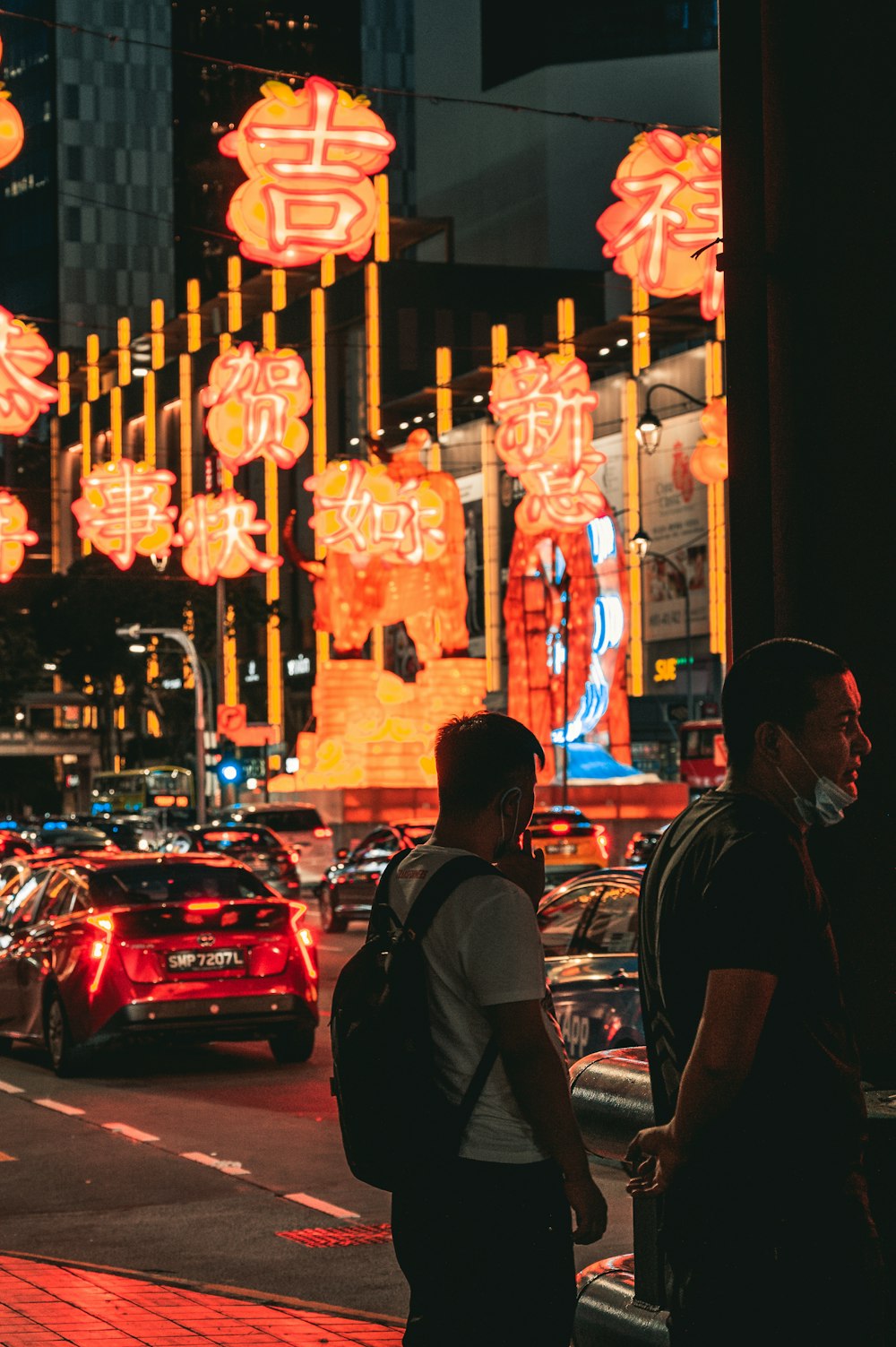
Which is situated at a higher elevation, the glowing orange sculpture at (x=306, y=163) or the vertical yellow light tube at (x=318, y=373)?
the vertical yellow light tube at (x=318, y=373)

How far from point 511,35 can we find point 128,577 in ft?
111

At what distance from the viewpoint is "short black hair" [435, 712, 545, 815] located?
3.74 m

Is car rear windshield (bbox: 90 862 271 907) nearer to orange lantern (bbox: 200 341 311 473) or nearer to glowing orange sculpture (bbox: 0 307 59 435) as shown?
glowing orange sculpture (bbox: 0 307 59 435)

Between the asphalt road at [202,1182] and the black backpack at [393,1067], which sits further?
the asphalt road at [202,1182]

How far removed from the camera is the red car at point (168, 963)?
13.3 meters

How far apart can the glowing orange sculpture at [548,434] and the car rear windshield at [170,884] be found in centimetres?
2036

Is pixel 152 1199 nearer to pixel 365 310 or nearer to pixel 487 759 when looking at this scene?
pixel 487 759

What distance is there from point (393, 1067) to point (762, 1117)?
671 mm

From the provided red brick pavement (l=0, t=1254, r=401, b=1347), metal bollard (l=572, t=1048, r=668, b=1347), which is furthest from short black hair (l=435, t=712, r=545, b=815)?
red brick pavement (l=0, t=1254, r=401, b=1347)

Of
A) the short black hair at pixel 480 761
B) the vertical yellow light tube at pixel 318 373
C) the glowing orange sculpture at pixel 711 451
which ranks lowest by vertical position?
the short black hair at pixel 480 761

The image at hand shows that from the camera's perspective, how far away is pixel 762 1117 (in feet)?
10.6

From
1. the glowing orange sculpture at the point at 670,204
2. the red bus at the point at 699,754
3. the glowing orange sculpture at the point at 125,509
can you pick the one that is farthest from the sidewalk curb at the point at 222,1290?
the red bus at the point at 699,754

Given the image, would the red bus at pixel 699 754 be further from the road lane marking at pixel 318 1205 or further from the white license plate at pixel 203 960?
the road lane marking at pixel 318 1205

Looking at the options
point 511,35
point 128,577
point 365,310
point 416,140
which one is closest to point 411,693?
point 128,577
